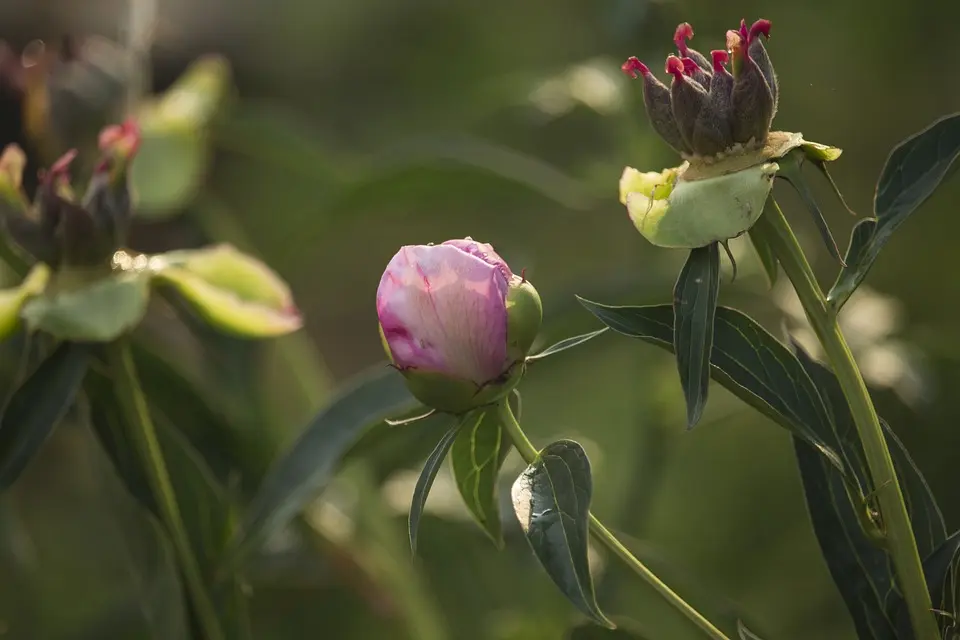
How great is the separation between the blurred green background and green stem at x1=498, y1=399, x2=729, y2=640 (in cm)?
8

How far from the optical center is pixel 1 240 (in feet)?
2.07

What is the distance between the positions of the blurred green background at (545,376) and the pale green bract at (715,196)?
17cm

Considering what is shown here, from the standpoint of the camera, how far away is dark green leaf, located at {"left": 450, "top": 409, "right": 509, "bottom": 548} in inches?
16.7

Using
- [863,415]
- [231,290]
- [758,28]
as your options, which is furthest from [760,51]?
[231,290]

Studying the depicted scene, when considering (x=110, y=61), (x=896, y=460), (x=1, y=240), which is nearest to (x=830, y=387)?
(x=896, y=460)

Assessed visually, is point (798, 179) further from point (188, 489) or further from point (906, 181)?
point (188, 489)

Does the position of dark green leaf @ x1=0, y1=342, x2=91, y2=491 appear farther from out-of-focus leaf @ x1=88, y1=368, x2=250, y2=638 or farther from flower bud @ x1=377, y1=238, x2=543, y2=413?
flower bud @ x1=377, y1=238, x2=543, y2=413

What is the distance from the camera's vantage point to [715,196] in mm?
356

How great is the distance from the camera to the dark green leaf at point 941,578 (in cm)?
39

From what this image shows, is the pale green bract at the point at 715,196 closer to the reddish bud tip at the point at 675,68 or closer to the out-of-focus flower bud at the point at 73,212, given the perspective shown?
the reddish bud tip at the point at 675,68

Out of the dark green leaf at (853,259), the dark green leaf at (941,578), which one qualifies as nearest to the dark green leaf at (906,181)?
the dark green leaf at (853,259)

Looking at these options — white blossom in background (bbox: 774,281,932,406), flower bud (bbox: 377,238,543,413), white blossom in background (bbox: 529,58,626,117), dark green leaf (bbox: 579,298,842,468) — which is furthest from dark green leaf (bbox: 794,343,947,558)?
white blossom in background (bbox: 529,58,626,117)

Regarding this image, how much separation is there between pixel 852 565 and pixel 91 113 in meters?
0.58

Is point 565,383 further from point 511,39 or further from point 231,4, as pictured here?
point 231,4
